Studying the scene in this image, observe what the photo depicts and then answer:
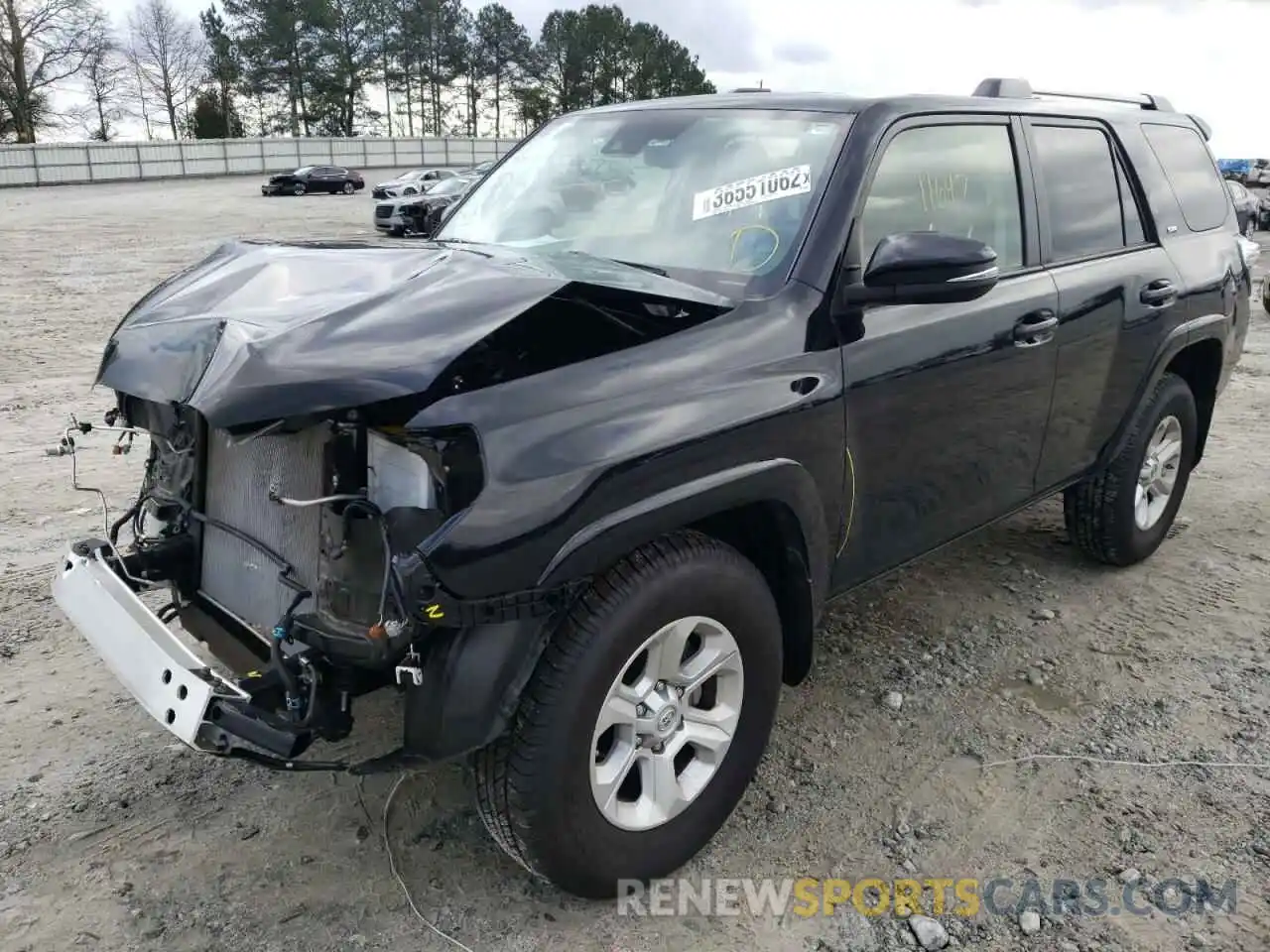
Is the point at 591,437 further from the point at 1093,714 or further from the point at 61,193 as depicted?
the point at 61,193

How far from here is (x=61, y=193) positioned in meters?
38.4

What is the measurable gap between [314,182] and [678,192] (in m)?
40.2

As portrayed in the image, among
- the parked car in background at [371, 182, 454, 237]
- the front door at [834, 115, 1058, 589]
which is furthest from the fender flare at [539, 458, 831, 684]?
the parked car in background at [371, 182, 454, 237]

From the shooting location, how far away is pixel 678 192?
333 cm

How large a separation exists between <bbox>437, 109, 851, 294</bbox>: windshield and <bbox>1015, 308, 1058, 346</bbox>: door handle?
95 centimetres

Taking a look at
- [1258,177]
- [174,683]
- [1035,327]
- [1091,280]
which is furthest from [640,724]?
[1258,177]

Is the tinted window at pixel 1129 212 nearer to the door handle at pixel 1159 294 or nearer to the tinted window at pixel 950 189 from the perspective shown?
the door handle at pixel 1159 294

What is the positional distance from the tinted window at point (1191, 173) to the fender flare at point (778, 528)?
2.84 metres

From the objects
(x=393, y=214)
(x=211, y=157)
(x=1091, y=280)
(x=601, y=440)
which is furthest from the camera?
(x=211, y=157)

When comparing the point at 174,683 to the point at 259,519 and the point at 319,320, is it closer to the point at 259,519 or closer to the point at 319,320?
the point at 259,519

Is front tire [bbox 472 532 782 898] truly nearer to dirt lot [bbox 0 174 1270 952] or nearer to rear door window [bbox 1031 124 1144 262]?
dirt lot [bbox 0 174 1270 952]

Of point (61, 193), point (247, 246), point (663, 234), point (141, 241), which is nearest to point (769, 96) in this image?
point (663, 234)

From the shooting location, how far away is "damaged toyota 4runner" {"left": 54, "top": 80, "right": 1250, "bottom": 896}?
231 cm
